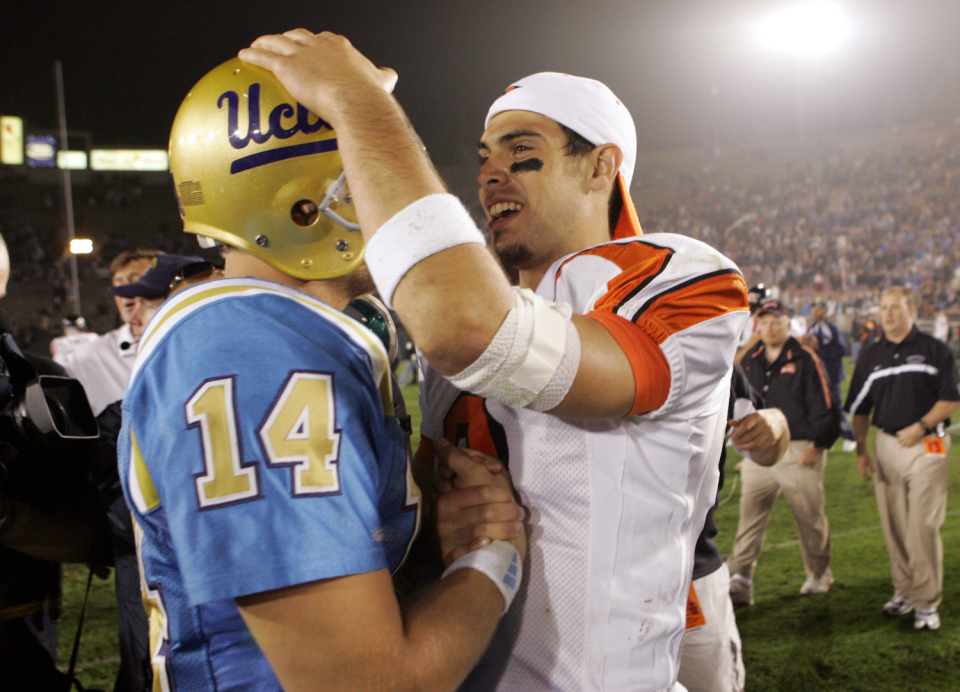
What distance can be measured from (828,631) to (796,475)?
124 cm

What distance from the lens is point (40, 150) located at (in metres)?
32.7

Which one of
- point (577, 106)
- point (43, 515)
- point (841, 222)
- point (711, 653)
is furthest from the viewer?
point (841, 222)

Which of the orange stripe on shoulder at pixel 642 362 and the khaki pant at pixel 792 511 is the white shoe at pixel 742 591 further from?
the orange stripe on shoulder at pixel 642 362

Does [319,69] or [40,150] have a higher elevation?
[40,150]

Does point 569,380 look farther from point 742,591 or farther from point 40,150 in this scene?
point 40,150

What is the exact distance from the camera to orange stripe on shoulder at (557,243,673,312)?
1.30 metres

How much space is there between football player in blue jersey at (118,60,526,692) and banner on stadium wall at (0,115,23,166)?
32447mm

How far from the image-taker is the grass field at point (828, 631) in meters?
4.29

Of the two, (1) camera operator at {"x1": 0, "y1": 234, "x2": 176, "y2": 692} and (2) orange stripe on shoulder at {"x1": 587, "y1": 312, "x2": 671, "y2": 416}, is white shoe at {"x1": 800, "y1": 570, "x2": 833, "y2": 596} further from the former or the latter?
(2) orange stripe on shoulder at {"x1": 587, "y1": 312, "x2": 671, "y2": 416}

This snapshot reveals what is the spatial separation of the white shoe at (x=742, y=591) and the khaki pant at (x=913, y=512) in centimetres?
105

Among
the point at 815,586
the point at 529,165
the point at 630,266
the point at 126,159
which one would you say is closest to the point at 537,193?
the point at 529,165

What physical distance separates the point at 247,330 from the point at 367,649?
0.49 meters

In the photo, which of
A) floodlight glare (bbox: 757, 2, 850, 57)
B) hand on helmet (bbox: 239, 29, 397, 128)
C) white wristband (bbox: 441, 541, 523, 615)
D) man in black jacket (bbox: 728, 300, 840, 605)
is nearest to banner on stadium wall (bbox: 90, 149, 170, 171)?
floodlight glare (bbox: 757, 2, 850, 57)

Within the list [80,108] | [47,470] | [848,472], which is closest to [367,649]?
[47,470]
